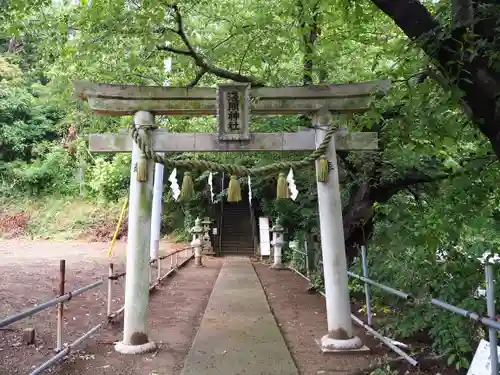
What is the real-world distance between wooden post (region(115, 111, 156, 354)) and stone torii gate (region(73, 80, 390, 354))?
1 centimetres

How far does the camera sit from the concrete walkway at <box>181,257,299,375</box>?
480cm

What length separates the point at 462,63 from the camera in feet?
9.77

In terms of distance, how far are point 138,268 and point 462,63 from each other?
4.30 metres

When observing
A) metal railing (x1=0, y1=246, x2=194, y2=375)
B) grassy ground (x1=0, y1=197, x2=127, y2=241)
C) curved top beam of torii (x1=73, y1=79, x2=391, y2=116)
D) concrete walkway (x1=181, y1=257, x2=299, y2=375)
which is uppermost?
curved top beam of torii (x1=73, y1=79, x2=391, y2=116)

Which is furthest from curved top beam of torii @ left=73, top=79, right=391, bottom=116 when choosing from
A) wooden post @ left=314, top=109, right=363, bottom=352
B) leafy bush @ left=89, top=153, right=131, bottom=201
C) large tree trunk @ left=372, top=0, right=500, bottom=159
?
leafy bush @ left=89, top=153, right=131, bottom=201

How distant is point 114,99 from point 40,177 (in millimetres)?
21665

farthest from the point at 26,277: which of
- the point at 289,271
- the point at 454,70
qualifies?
the point at 454,70

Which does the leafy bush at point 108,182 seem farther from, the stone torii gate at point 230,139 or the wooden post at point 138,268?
the wooden post at point 138,268

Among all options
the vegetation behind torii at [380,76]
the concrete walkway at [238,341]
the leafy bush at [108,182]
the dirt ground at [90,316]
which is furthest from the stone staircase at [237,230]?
the concrete walkway at [238,341]

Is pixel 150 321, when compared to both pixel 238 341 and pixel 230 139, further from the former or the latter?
pixel 230 139

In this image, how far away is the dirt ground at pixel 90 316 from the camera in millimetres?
5020

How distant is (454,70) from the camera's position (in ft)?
10.4

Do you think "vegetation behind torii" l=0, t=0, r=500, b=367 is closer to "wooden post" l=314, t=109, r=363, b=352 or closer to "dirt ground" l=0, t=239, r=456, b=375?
"wooden post" l=314, t=109, r=363, b=352

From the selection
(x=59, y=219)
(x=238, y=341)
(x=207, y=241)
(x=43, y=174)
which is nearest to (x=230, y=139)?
(x=238, y=341)
